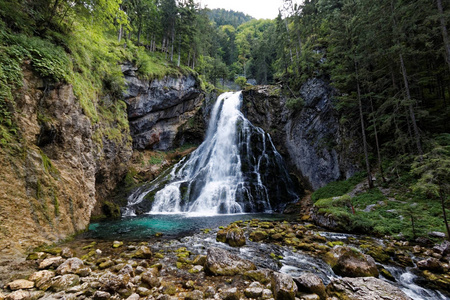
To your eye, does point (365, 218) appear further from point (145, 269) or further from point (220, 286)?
point (145, 269)

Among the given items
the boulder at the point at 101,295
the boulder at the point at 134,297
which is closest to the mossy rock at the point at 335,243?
the boulder at the point at 134,297

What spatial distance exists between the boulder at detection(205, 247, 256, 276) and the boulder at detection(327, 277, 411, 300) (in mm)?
1963

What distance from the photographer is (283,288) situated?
3805 mm

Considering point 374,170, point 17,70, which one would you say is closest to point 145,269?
point 17,70

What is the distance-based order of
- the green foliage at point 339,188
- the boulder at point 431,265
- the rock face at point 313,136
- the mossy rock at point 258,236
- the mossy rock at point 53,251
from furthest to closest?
the rock face at point 313,136, the green foliage at point 339,188, the mossy rock at point 258,236, the mossy rock at point 53,251, the boulder at point 431,265

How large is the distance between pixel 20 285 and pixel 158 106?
75.5 feet

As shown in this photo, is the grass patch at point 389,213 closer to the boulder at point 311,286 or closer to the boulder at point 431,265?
the boulder at point 431,265

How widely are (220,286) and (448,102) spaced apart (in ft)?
66.9

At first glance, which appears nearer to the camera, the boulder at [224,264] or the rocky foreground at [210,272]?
the rocky foreground at [210,272]

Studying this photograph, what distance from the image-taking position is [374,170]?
579 inches

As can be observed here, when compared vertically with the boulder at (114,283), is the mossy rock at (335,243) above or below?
below

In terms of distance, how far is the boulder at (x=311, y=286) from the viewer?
3967 millimetres

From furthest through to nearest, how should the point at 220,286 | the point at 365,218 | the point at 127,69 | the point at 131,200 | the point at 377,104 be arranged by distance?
the point at 127,69 → the point at 131,200 → the point at 377,104 → the point at 365,218 → the point at 220,286

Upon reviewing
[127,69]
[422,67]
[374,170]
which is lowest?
[374,170]
